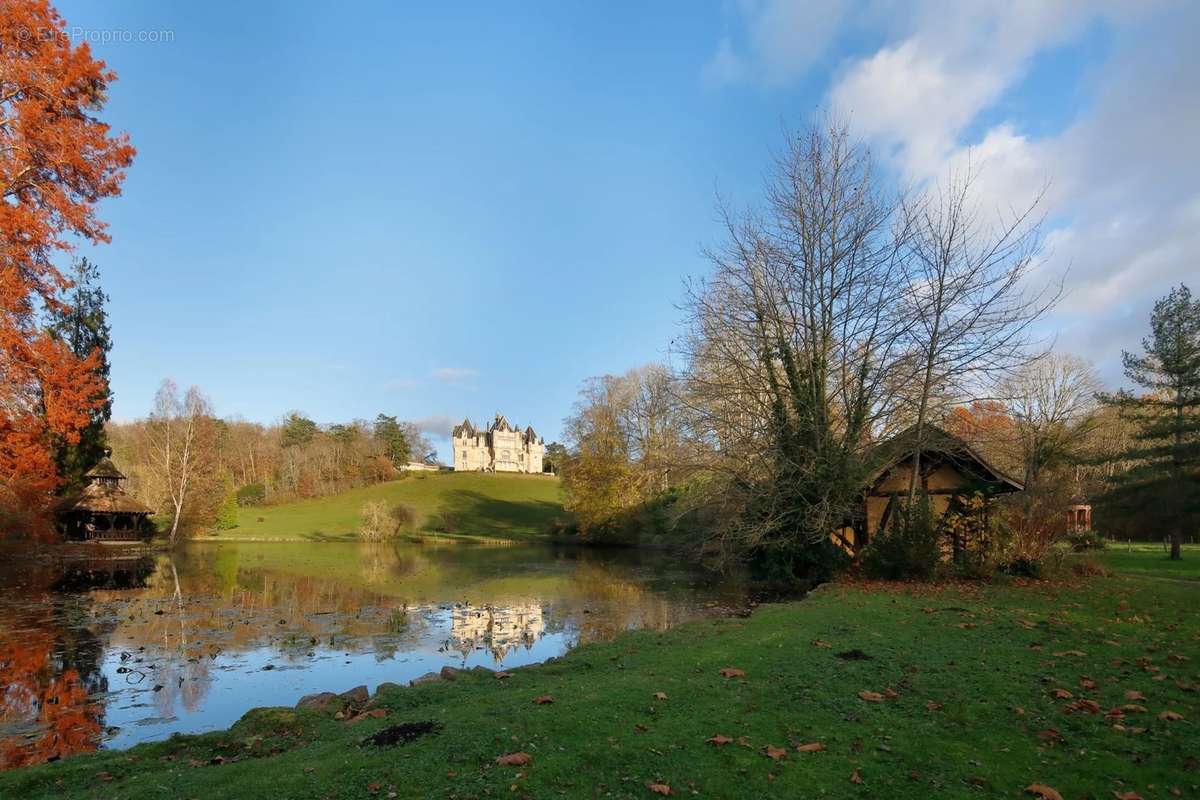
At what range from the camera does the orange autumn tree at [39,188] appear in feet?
51.1

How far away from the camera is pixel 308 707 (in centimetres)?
849

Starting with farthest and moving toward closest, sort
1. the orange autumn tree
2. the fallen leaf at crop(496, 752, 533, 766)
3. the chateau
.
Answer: the chateau → the orange autumn tree → the fallen leaf at crop(496, 752, 533, 766)

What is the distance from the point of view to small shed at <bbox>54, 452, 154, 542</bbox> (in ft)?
132

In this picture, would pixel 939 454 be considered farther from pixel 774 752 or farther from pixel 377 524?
pixel 377 524

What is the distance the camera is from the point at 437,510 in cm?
6894

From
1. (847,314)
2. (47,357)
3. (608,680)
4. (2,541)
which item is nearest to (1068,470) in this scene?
Answer: (847,314)

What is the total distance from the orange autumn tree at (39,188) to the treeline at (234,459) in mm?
Answer: 34283

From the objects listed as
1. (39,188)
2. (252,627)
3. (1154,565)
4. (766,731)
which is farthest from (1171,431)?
(39,188)

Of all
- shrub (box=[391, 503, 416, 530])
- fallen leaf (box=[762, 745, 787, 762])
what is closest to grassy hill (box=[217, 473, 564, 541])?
shrub (box=[391, 503, 416, 530])

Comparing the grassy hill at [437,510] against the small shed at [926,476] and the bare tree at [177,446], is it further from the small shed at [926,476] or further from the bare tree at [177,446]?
the small shed at [926,476]

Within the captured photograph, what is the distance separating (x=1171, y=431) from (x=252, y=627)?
3958 cm

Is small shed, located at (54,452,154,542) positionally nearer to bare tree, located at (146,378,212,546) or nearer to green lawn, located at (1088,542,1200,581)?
bare tree, located at (146,378,212,546)

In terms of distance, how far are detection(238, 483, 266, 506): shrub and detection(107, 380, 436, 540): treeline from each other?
110 mm

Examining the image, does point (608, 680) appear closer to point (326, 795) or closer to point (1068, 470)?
point (326, 795)
